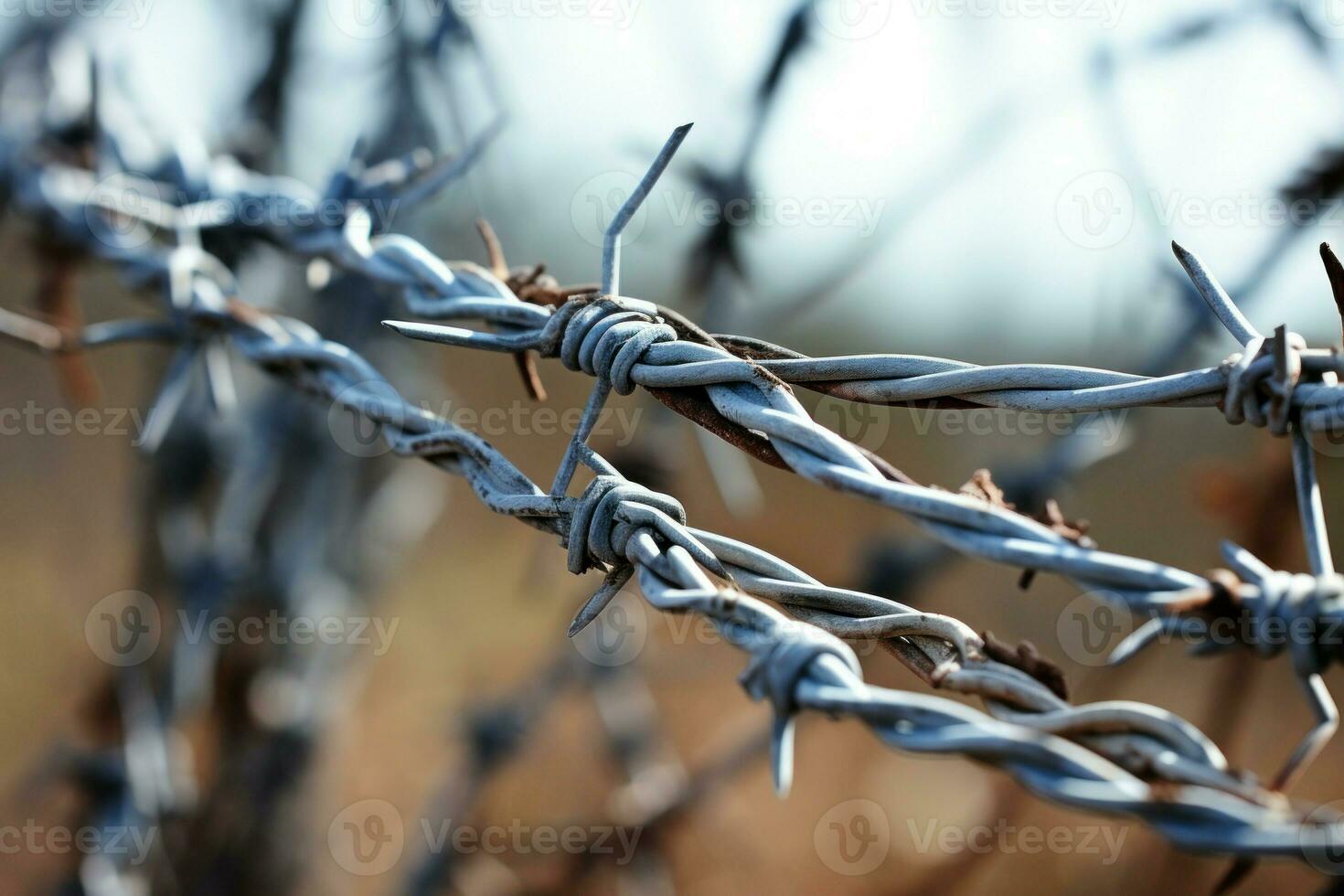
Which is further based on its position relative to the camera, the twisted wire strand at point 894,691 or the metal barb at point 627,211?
the metal barb at point 627,211

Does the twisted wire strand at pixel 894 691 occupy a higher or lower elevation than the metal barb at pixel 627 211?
lower

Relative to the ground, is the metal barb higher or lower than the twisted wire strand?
higher

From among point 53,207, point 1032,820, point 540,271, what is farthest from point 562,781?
point 540,271

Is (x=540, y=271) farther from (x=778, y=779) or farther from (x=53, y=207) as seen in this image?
(x=53, y=207)

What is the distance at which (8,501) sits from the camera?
5.46 metres

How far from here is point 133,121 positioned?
3.64 ft

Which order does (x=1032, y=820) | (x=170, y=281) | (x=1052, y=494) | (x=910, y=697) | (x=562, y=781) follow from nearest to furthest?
(x=910, y=697)
(x=170, y=281)
(x=1052, y=494)
(x=1032, y=820)
(x=562, y=781)

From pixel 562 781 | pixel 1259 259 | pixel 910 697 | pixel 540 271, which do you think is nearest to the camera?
pixel 910 697

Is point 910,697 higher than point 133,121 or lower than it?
higher

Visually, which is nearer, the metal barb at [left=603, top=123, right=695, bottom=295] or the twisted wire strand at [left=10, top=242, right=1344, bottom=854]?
the twisted wire strand at [left=10, top=242, right=1344, bottom=854]

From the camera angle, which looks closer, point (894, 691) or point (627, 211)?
point (894, 691)

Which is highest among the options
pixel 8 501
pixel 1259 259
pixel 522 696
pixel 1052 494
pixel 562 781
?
pixel 1259 259

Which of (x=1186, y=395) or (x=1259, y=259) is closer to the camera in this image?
(x=1186, y=395)

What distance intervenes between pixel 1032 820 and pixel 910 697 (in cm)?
332
